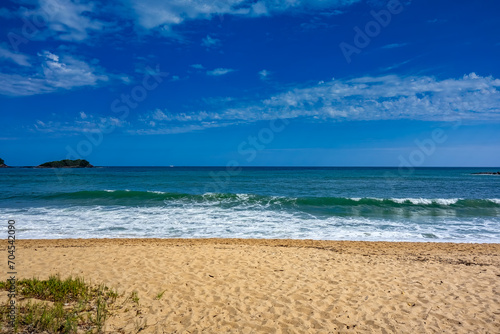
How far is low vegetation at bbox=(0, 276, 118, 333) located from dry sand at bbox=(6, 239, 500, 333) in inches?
A: 13.9

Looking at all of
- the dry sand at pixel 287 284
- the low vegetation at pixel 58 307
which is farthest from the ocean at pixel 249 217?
the low vegetation at pixel 58 307

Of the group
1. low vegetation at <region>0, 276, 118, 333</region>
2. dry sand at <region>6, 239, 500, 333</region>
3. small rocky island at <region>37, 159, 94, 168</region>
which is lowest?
dry sand at <region>6, 239, 500, 333</region>

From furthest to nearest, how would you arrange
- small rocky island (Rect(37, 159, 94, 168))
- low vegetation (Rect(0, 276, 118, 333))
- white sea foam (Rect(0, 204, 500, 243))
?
small rocky island (Rect(37, 159, 94, 168)) → white sea foam (Rect(0, 204, 500, 243)) → low vegetation (Rect(0, 276, 118, 333))

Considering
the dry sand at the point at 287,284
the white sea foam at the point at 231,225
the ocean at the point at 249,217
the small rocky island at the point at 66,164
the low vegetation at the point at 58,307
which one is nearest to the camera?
the low vegetation at the point at 58,307

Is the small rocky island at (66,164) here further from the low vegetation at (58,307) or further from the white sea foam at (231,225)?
the low vegetation at (58,307)

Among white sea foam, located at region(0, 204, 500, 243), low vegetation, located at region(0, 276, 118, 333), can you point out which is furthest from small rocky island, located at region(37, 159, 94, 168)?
low vegetation, located at region(0, 276, 118, 333)

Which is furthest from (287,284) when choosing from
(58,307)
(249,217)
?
(249,217)

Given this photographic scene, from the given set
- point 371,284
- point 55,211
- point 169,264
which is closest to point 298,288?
point 371,284

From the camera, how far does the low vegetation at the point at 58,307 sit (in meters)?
4.61

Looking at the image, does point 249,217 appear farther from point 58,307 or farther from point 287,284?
point 58,307

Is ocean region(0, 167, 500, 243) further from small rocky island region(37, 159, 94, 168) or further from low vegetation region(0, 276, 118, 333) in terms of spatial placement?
small rocky island region(37, 159, 94, 168)

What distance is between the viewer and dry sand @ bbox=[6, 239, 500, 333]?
516cm

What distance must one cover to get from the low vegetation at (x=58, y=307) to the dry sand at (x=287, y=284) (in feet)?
1.16

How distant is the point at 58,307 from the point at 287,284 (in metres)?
4.54
